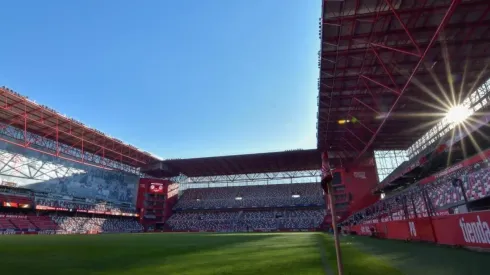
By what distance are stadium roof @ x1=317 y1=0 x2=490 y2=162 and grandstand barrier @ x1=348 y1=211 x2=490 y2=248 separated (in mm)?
9652

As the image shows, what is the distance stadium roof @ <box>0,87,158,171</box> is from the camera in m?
33.5

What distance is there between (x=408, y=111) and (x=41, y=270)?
36.3 m

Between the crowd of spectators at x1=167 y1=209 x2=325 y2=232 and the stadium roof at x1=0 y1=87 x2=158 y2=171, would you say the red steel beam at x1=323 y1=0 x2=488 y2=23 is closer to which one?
the stadium roof at x1=0 y1=87 x2=158 y2=171

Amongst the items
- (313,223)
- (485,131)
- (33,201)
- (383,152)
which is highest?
(383,152)

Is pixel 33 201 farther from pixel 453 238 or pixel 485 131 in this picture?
pixel 485 131

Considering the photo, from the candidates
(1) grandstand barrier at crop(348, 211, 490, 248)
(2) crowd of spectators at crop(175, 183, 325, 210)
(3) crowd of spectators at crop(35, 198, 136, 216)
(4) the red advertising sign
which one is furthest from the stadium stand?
(1) grandstand barrier at crop(348, 211, 490, 248)

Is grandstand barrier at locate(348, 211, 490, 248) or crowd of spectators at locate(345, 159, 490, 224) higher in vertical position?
crowd of spectators at locate(345, 159, 490, 224)

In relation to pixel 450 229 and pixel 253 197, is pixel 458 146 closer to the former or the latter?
pixel 450 229

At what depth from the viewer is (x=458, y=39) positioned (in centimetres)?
1967

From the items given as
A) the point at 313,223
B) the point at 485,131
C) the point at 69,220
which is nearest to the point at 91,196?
the point at 69,220

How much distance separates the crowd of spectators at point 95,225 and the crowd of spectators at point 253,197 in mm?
12942

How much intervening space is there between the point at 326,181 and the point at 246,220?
59647 millimetres

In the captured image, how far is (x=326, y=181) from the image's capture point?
2871mm

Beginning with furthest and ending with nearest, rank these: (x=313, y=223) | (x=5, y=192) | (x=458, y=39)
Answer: (x=313, y=223), (x=5, y=192), (x=458, y=39)
